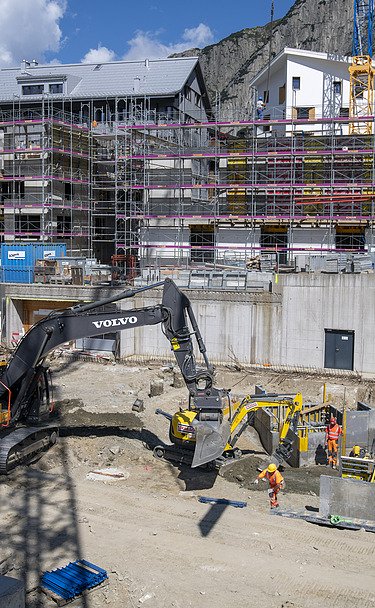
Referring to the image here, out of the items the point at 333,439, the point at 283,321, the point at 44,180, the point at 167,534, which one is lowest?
the point at 167,534

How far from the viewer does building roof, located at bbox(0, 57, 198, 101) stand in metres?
47.0

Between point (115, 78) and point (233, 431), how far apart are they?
37874mm

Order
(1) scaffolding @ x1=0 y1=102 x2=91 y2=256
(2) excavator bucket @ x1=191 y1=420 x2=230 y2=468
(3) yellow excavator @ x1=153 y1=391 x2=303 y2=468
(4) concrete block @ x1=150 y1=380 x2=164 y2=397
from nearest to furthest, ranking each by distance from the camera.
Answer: (2) excavator bucket @ x1=191 y1=420 x2=230 y2=468 → (3) yellow excavator @ x1=153 y1=391 x2=303 y2=468 → (4) concrete block @ x1=150 y1=380 x2=164 y2=397 → (1) scaffolding @ x1=0 y1=102 x2=91 y2=256

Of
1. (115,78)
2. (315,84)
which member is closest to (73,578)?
(315,84)

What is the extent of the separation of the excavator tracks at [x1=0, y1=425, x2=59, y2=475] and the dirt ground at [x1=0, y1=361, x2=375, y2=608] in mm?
280

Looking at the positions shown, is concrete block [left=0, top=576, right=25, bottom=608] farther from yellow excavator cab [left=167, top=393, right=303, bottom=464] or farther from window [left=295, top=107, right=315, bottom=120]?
window [left=295, top=107, right=315, bottom=120]

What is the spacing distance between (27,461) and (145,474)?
9.53 feet

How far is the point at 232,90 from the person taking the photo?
4592 inches

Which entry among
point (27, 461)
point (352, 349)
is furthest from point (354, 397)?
point (27, 461)

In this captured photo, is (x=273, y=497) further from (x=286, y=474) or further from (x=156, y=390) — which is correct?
(x=156, y=390)

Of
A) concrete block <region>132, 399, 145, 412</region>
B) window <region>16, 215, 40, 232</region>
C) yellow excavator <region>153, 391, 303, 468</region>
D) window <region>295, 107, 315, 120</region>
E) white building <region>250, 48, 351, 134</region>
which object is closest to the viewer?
yellow excavator <region>153, 391, 303, 468</region>

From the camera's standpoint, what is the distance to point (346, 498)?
1364 cm

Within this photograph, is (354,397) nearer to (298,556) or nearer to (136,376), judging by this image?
(136,376)

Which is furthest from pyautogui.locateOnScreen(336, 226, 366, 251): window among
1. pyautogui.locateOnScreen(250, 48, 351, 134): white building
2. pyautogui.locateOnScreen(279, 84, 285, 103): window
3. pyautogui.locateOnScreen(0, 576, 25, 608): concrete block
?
pyautogui.locateOnScreen(0, 576, 25, 608): concrete block
